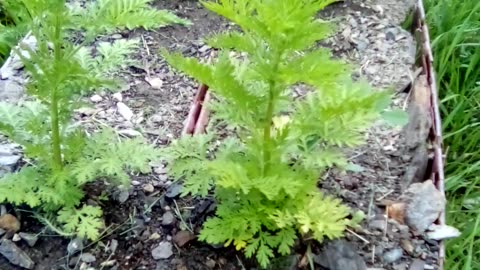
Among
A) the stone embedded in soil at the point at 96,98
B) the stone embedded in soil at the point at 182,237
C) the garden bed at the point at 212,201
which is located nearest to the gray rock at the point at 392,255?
the garden bed at the point at 212,201

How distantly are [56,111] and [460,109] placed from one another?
4.62ft

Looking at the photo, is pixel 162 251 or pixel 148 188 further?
pixel 148 188

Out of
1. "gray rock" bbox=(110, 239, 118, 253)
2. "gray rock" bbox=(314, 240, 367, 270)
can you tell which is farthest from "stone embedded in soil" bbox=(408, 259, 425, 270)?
"gray rock" bbox=(110, 239, 118, 253)

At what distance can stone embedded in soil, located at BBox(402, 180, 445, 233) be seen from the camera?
2150 mm

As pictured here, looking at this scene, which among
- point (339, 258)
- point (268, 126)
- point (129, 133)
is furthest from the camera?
point (129, 133)

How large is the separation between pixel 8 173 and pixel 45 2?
0.54 m

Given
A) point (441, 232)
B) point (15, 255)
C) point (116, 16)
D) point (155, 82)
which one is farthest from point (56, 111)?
point (441, 232)

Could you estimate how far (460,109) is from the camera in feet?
9.33

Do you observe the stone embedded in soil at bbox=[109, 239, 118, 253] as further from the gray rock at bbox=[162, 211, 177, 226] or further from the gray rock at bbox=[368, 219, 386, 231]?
the gray rock at bbox=[368, 219, 386, 231]

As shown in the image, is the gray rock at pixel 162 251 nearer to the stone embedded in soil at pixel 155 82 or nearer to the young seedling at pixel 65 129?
the young seedling at pixel 65 129

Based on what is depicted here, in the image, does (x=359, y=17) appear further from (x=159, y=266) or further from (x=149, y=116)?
(x=159, y=266)

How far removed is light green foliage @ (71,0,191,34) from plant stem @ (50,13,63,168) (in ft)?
0.17

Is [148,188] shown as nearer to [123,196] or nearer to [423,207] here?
[123,196]

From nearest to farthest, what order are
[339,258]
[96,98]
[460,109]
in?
[339,258] → [96,98] → [460,109]
